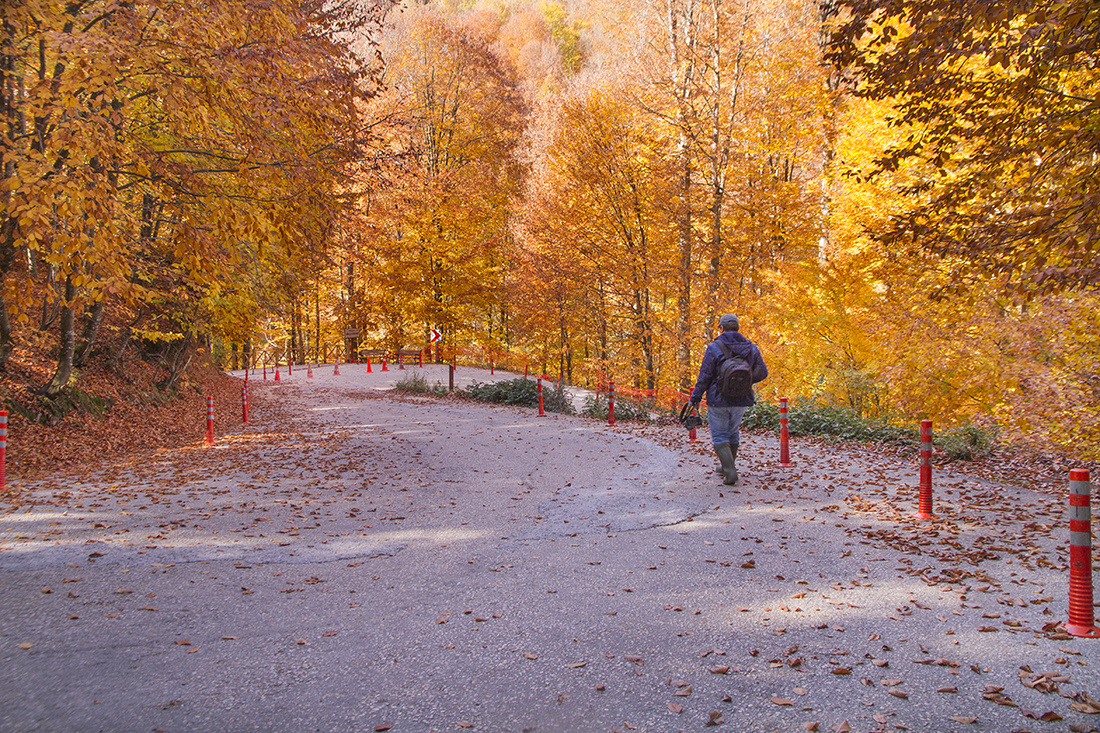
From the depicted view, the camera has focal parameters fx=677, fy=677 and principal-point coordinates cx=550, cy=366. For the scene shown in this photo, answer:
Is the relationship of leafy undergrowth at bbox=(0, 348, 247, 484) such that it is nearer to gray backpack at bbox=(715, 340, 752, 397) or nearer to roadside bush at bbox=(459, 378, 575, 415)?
roadside bush at bbox=(459, 378, 575, 415)

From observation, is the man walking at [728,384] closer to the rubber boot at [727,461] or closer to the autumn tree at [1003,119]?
the rubber boot at [727,461]

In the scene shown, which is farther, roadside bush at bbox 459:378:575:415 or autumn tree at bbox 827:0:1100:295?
roadside bush at bbox 459:378:575:415

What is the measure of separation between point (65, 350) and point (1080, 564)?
14.4 meters

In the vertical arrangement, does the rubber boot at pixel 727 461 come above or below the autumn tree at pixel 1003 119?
below

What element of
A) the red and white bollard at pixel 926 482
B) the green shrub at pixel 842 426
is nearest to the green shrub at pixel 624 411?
the green shrub at pixel 842 426

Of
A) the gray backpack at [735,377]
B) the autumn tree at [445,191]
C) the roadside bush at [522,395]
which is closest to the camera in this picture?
the gray backpack at [735,377]

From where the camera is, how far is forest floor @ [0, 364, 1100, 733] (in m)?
3.47

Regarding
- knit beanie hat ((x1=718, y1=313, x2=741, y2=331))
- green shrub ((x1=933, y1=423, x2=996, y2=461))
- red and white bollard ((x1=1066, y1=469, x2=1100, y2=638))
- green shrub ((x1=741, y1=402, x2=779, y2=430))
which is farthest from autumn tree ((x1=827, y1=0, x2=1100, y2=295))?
green shrub ((x1=741, y1=402, x2=779, y2=430))

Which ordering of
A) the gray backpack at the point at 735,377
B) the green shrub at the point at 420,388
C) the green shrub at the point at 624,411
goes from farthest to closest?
1. the green shrub at the point at 420,388
2. the green shrub at the point at 624,411
3. the gray backpack at the point at 735,377

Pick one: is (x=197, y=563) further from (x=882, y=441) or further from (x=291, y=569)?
(x=882, y=441)

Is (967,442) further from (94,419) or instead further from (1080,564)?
(94,419)

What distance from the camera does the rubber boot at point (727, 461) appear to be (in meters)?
8.96

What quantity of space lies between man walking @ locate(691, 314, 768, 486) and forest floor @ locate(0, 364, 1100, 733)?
0.59 metres

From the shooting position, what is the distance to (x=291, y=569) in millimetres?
5910
